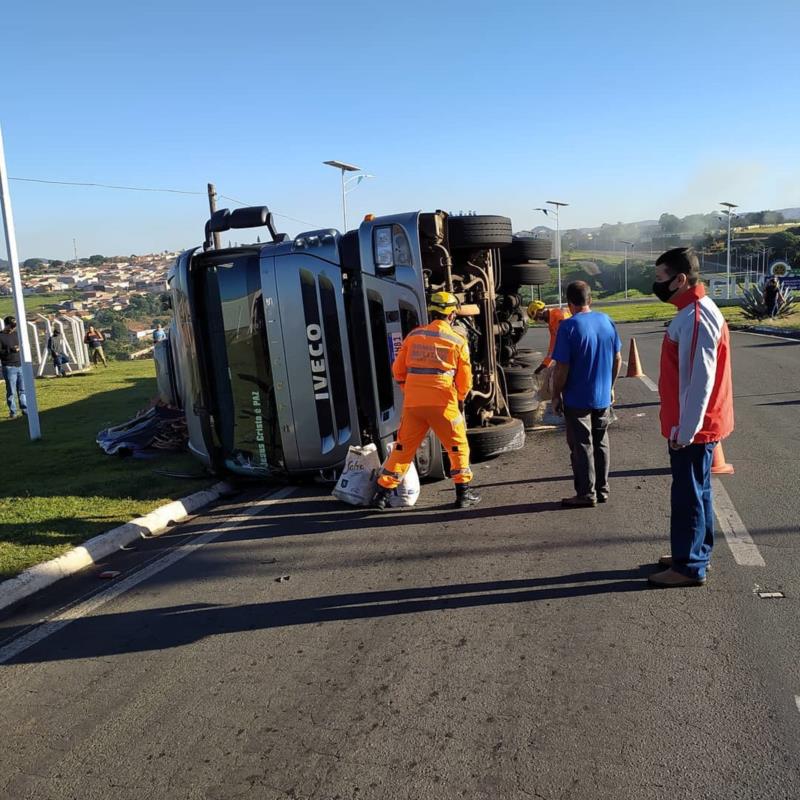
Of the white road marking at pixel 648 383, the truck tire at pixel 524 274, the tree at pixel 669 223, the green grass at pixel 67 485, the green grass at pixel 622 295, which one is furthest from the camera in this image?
the tree at pixel 669 223

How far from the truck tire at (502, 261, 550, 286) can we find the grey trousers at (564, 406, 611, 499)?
16.9ft

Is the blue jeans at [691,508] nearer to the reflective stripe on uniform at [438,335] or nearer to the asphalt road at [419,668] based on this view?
the asphalt road at [419,668]

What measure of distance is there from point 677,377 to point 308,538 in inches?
120

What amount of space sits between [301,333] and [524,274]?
16.6ft

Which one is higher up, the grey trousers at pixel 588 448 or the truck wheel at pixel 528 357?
the truck wheel at pixel 528 357

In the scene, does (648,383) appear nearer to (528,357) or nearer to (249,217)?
(528,357)

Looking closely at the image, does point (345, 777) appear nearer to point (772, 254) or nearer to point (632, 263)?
point (772, 254)

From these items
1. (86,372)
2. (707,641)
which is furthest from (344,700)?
(86,372)

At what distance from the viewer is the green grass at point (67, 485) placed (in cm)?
611

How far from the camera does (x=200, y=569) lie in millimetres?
5406

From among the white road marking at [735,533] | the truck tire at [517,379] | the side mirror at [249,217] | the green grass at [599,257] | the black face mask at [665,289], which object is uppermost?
the green grass at [599,257]

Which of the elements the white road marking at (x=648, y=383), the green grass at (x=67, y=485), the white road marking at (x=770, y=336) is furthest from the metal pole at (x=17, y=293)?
the white road marking at (x=770, y=336)

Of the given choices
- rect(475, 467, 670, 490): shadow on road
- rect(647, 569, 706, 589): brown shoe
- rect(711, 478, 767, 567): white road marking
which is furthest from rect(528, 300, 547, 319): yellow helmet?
rect(647, 569, 706, 589): brown shoe

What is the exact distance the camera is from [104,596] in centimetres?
500
